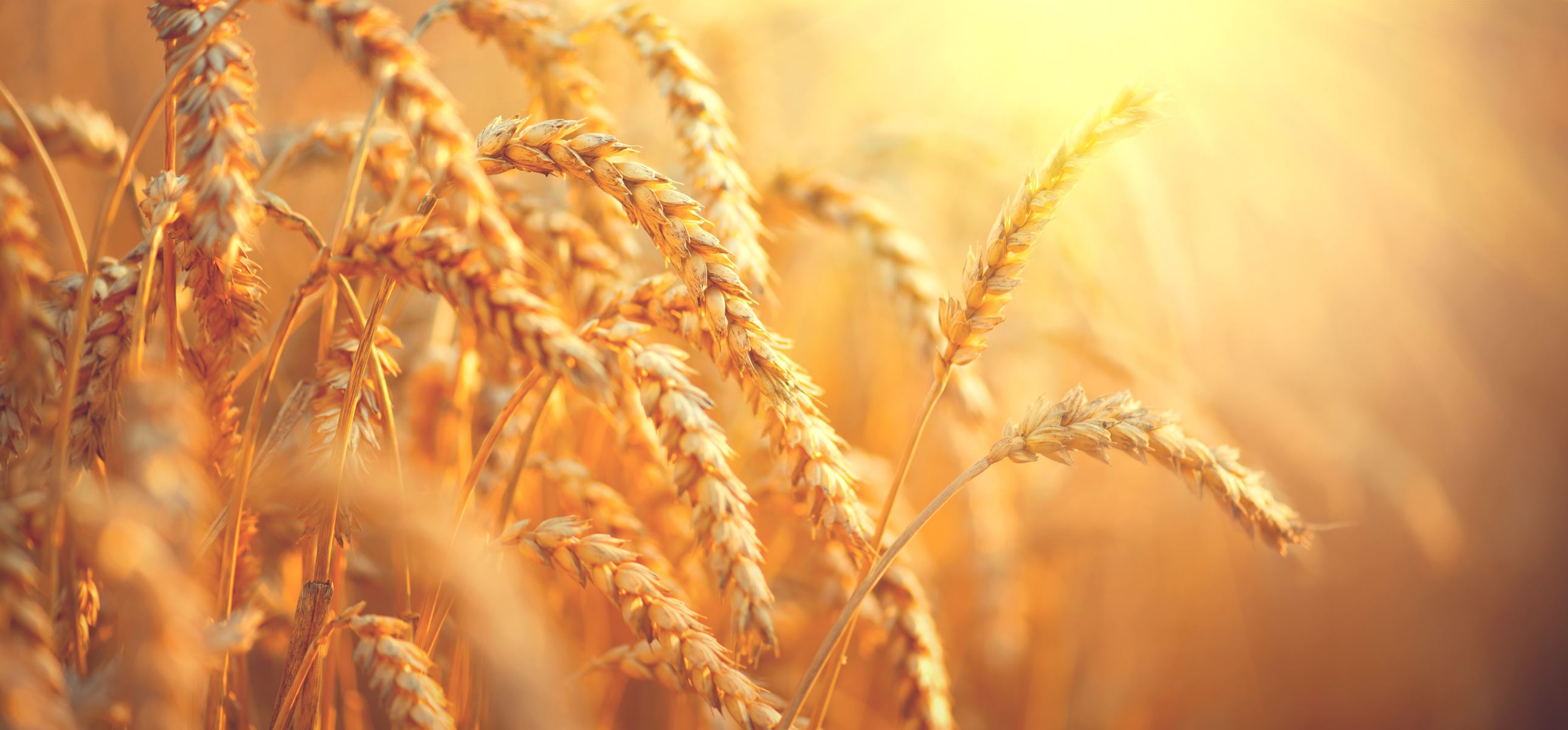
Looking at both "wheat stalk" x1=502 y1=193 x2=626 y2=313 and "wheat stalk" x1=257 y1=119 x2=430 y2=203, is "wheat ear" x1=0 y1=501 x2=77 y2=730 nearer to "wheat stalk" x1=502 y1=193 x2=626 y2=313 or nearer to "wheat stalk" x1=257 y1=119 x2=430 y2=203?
A: "wheat stalk" x1=257 y1=119 x2=430 y2=203

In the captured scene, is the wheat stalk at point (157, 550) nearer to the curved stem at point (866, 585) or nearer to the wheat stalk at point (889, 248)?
the curved stem at point (866, 585)

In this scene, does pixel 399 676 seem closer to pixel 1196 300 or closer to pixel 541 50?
pixel 541 50

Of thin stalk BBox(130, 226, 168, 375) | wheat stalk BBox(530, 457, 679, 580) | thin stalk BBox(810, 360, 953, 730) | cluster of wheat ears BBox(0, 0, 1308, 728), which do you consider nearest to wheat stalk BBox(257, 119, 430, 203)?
cluster of wheat ears BBox(0, 0, 1308, 728)

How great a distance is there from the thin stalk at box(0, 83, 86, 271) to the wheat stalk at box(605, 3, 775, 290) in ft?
1.95

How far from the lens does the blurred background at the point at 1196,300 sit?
1.95 metres

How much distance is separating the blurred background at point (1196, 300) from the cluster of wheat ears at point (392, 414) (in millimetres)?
721

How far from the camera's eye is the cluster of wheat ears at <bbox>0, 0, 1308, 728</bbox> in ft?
1.51

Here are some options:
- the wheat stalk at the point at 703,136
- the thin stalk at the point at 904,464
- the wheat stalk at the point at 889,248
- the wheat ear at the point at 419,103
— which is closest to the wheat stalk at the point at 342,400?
the wheat ear at the point at 419,103

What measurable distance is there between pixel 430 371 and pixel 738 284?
78cm

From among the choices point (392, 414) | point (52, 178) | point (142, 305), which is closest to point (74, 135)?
point (52, 178)

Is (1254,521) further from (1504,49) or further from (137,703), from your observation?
(1504,49)

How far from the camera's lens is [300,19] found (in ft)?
1.98

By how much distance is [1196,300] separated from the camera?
9.25 ft

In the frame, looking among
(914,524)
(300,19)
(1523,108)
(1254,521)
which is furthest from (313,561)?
(1523,108)
